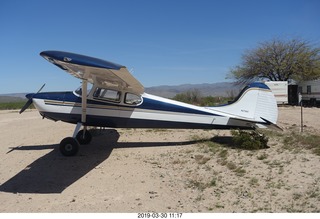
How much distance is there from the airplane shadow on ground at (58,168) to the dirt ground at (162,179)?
0.02 meters

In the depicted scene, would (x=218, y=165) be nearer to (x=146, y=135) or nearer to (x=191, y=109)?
(x=191, y=109)

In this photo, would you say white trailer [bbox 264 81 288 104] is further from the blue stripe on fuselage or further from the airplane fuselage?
the blue stripe on fuselage

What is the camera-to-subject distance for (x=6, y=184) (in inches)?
241

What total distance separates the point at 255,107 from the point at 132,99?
13.4 feet

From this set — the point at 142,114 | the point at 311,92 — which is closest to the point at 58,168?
the point at 142,114

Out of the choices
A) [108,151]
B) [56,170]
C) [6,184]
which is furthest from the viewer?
[108,151]

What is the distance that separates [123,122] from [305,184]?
5.83m

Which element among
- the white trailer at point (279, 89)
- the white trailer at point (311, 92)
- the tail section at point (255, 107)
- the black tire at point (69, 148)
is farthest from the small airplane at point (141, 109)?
the white trailer at point (311, 92)

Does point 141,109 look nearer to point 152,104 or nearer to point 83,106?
point 152,104

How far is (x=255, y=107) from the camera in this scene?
30.4 feet

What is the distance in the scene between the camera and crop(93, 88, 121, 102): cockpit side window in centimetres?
930

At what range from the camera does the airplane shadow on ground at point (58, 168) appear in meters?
5.93

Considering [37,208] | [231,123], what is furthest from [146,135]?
[37,208]

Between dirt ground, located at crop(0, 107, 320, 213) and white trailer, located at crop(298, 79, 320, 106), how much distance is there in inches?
810
